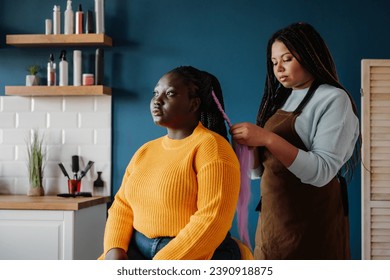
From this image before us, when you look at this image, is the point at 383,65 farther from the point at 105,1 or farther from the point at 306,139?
the point at 306,139

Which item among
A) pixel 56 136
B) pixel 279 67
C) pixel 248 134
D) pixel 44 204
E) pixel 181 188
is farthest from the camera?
pixel 56 136

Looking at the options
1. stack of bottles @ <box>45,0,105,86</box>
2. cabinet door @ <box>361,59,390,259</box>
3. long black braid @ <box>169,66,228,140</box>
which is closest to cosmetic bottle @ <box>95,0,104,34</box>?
stack of bottles @ <box>45,0,105,86</box>

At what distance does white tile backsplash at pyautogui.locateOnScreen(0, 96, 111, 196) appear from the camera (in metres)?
3.01

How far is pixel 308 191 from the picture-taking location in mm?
1245

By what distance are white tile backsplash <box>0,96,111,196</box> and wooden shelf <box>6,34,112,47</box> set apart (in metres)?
0.28

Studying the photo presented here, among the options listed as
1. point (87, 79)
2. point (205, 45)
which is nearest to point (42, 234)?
point (87, 79)

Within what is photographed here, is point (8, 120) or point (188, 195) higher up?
point (8, 120)

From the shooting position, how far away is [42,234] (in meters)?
2.52

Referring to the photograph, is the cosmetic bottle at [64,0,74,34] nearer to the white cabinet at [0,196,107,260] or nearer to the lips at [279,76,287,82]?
the white cabinet at [0,196,107,260]

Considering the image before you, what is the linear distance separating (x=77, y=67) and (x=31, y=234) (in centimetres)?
86

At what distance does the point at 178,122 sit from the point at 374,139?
1.87 metres

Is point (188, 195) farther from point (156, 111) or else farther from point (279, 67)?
point (279, 67)
